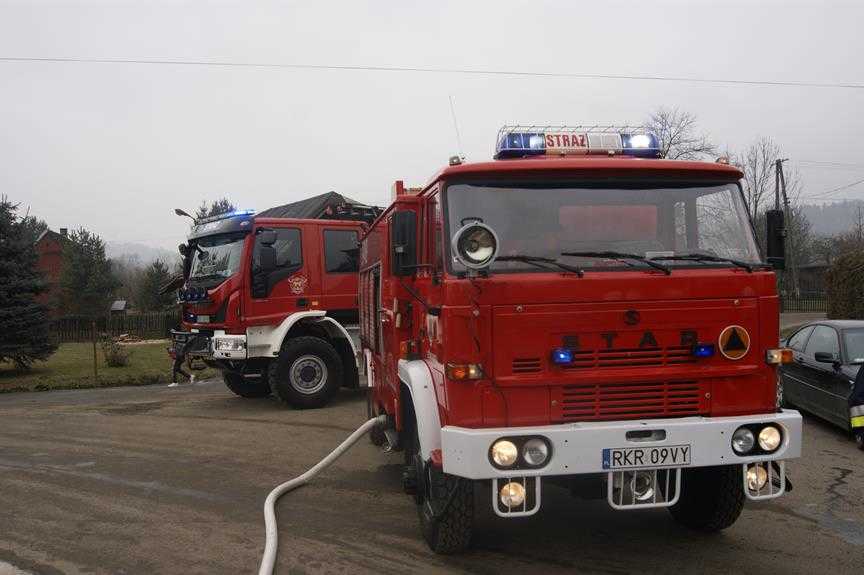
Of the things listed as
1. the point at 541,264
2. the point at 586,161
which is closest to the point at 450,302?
the point at 541,264

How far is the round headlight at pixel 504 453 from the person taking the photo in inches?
153

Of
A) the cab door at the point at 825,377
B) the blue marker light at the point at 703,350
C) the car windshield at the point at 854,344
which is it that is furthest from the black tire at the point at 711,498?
the car windshield at the point at 854,344

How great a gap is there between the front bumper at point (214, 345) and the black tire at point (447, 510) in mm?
6474

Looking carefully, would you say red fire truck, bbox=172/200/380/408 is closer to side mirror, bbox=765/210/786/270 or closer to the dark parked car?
the dark parked car

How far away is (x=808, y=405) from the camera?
8.99 meters

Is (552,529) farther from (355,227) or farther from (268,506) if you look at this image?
(355,227)

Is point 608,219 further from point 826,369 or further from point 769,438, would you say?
point 826,369

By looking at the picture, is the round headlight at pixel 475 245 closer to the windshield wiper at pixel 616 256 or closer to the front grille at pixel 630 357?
the windshield wiper at pixel 616 256

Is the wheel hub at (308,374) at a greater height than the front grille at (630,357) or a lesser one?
lesser

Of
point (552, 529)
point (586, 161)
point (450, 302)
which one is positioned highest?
point (586, 161)

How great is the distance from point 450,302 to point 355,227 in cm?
770

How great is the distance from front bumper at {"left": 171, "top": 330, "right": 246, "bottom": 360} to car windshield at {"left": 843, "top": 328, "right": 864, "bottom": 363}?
7941mm

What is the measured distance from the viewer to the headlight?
34.7 ft

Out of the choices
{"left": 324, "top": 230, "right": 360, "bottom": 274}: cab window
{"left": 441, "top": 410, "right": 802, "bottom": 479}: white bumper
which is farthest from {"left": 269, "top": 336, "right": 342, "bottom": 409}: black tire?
{"left": 441, "top": 410, "right": 802, "bottom": 479}: white bumper
